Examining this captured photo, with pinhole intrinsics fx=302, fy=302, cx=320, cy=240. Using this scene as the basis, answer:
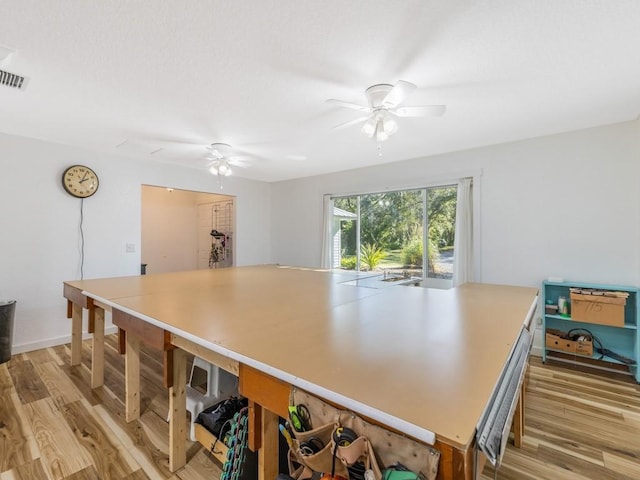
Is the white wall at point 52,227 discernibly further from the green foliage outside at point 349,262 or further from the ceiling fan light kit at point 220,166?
the green foliage outside at point 349,262

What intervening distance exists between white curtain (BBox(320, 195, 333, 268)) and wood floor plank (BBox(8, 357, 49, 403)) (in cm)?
A: 351

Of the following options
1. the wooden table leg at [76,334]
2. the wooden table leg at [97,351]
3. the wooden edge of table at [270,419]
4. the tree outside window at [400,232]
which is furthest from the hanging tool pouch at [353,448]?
Answer: the tree outside window at [400,232]

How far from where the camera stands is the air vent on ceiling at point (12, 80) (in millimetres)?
1946

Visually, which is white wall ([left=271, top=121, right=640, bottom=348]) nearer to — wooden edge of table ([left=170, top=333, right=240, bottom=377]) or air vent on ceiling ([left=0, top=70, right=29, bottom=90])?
wooden edge of table ([left=170, top=333, right=240, bottom=377])

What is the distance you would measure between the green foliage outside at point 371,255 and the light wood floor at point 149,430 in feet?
7.78

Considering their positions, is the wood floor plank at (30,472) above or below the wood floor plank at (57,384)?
below

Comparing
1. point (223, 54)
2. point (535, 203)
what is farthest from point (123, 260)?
point (535, 203)

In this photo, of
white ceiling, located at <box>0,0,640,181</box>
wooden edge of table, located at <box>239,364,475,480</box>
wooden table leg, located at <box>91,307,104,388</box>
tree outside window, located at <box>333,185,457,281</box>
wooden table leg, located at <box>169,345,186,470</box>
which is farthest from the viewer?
tree outside window, located at <box>333,185,457,281</box>

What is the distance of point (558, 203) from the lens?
3.11 m

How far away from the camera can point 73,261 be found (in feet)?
11.6

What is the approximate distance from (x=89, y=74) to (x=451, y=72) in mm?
2325

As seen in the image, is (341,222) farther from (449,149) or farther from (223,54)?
(223,54)

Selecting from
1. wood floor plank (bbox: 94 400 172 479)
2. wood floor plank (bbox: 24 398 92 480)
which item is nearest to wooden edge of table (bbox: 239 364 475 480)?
wood floor plank (bbox: 94 400 172 479)

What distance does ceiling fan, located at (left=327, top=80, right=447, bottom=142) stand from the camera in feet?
6.45
